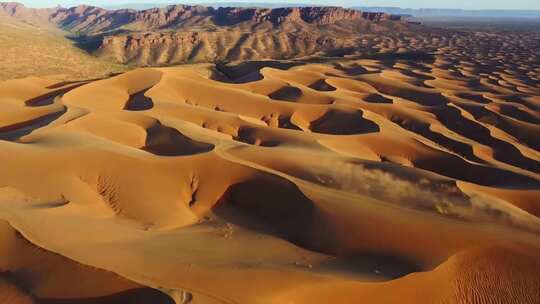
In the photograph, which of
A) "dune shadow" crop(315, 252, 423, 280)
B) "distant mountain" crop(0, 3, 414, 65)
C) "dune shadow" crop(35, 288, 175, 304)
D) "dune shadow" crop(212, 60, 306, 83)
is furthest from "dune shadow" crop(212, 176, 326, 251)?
"distant mountain" crop(0, 3, 414, 65)

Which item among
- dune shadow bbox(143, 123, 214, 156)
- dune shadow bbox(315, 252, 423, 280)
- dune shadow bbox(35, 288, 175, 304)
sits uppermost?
dune shadow bbox(35, 288, 175, 304)

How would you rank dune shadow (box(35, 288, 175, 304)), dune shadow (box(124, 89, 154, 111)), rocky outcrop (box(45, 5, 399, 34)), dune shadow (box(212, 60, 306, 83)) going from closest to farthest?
dune shadow (box(35, 288, 175, 304))
dune shadow (box(124, 89, 154, 111))
dune shadow (box(212, 60, 306, 83))
rocky outcrop (box(45, 5, 399, 34))

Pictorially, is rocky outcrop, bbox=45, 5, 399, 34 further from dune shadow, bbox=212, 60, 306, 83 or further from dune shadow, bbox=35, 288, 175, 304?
dune shadow, bbox=35, 288, 175, 304

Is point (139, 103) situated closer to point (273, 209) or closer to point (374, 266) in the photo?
point (273, 209)

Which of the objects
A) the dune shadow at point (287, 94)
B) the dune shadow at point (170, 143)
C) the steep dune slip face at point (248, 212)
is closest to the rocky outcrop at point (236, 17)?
the dune shadow at point (287, 94)

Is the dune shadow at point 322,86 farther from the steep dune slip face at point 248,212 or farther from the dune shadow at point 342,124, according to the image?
the steep dune slip face at point 248,212

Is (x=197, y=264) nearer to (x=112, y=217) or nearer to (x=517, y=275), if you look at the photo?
(x=112, y=217)

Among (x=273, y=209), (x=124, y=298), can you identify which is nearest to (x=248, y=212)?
(x=273, y=209)

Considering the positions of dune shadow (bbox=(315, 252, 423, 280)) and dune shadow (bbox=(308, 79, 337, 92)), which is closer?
dune shadow (bbox=(315, 252, 423, 280))
